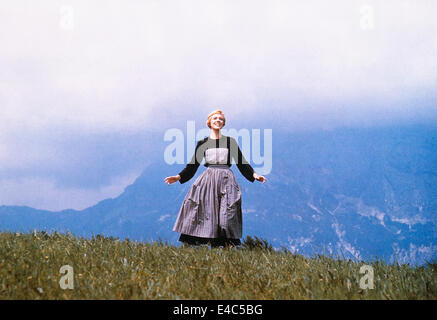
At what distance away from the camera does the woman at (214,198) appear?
23.5 ft

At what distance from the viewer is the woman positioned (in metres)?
7.18

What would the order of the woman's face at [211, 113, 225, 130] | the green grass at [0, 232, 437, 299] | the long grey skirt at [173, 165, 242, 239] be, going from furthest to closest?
the woman's face at [211, 113, 225, 130]
the long grey skirt at [173, 165, 242, 239]
the green grass at [0, 232, 437, 299]

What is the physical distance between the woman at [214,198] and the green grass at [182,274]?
503mm

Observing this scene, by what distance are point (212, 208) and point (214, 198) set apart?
153mm

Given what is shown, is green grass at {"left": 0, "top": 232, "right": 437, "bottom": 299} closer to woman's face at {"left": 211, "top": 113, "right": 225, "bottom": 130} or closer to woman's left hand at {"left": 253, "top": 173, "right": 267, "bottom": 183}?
woman's left hand at {"left": 253, "top": 173, "right": 267, "bottom": 183}

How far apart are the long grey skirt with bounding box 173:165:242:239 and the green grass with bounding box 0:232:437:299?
1.60 feet

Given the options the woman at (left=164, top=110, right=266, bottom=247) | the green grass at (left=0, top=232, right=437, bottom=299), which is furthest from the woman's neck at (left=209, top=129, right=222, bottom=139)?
the green grass at (left=0, top=232, right=437, bottom=299)

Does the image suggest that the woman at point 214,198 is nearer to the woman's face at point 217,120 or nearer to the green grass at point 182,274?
the woman's face at point 217,120

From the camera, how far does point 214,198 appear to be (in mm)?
7219

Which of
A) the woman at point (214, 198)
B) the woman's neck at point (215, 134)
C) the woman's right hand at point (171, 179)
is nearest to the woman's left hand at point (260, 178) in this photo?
the woman at point (214, 198)

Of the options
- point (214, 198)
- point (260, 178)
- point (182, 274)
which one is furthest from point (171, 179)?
point (182, 274)

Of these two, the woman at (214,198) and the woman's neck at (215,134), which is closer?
the woman at (214,198)

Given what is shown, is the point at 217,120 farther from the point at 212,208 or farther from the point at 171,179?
the point at 212,208
